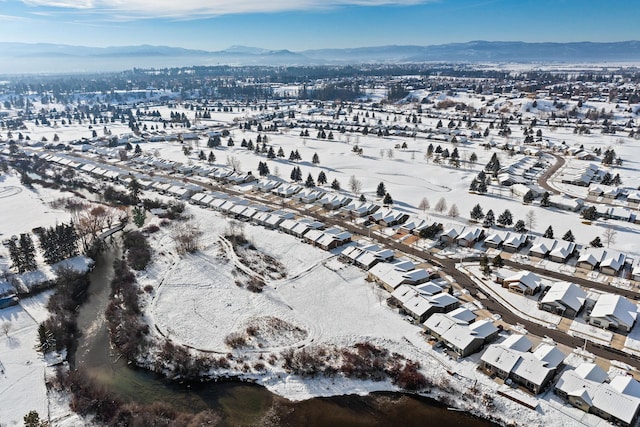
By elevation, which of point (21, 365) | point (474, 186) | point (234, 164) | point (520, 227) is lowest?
point (21, 365)

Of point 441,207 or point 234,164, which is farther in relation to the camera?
point 234,164

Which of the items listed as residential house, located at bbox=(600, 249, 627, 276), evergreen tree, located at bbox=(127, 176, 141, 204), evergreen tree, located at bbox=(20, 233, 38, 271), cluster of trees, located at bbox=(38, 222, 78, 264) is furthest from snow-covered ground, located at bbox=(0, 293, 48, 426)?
residential house, located at bbox=(600, 249, 627, 276)

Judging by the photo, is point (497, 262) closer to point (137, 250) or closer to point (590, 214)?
point (590, 214)

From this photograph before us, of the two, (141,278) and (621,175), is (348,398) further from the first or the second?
(621,175)

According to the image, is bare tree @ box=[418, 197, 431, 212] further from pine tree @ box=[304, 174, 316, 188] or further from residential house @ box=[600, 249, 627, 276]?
residential house @ box=[600, 249, 627, 276]

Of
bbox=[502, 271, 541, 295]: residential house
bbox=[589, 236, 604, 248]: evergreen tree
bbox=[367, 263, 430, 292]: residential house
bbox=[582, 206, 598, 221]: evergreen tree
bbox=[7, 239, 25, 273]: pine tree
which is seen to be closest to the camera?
bbox=[502, 271, 541, 295]: residential house

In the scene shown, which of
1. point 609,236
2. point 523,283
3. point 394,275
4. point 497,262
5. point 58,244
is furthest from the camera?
point 609,236

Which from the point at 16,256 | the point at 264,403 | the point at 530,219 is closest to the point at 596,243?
the point at 530,219

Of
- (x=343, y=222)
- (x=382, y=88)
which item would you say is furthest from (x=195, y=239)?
(x=382, y=88)

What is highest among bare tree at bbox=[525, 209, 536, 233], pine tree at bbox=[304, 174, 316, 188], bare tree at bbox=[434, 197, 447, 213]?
pine tree at bbox=[304, 174, 316, 188]

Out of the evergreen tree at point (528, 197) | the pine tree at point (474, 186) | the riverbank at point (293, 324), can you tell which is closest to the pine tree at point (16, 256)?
the riverbank at point (293, 324)
